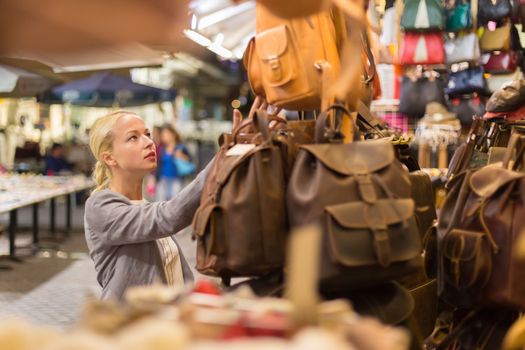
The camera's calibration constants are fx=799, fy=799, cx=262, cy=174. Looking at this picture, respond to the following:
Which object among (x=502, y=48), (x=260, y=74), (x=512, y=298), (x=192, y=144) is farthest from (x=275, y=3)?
(x=192, y=144)

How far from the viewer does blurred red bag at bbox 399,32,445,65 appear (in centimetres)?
659

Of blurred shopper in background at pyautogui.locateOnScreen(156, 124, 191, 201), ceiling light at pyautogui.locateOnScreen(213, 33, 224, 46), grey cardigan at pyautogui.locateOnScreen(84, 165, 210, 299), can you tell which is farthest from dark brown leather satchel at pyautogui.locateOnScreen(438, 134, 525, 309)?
blurred shopper in background at pyautogui.locateOnScreen(156, 124, 191, 201)

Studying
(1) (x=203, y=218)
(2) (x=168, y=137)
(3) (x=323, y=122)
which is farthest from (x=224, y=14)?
(1) (x=203, y=218)

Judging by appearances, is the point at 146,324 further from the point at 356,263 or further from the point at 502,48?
the point at 502,48

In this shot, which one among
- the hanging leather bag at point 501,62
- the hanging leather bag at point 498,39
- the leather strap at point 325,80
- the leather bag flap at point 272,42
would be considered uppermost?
the hanging leather bag at point 498,39

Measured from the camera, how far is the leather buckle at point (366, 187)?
1890mm

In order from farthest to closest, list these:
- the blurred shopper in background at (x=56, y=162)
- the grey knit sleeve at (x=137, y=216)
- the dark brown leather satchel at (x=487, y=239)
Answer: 1. the blurred shopper in background at (x=56, y=162)
2. the grey knit sleeve at (x=137, y=216)
3. the dark brown leather satchel at (x=487, y=239)

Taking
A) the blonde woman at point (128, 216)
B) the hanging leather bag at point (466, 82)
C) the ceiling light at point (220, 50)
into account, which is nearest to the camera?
the blonde woman at point (128, 216)

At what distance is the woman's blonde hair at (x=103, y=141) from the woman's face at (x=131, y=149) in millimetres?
21

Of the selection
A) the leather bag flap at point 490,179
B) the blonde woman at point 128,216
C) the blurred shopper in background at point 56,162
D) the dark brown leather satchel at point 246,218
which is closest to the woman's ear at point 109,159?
the blonde woman at point 128,216

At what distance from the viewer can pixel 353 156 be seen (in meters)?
1.96

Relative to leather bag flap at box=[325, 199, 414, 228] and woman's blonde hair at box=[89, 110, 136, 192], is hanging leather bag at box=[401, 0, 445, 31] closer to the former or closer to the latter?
woman's blonde hair at box=[89, 110, 136, 192]

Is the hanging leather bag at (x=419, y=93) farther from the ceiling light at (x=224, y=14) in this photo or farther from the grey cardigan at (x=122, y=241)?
the grey cardigan at (x=122, y=241)

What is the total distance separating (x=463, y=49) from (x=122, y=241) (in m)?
4.53
